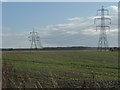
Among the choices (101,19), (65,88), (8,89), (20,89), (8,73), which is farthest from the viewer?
(101,19)

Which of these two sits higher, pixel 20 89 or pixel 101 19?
pixel 101 19

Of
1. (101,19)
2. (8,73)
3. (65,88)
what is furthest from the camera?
(101,19)

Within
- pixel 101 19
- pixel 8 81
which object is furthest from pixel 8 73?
pixel 101 19

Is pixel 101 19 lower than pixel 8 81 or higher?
higher

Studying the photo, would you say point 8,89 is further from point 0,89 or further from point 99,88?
point 99,88

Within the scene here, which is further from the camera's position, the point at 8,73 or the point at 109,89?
the point at 8,73

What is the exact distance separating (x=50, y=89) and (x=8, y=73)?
9.68ft

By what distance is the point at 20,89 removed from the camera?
1211 centimetres

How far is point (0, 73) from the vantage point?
15.8m

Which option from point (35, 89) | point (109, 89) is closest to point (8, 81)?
point (35, 89)

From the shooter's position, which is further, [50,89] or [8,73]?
[8,73]

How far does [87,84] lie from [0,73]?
12.4ft

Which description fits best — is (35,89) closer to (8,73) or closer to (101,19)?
(8,73)

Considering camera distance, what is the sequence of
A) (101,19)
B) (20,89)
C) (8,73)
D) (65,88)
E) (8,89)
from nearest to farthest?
1. (20,89)
2. (8,89)
3. (65,88)
4. (8,73)
5. (101,19)
